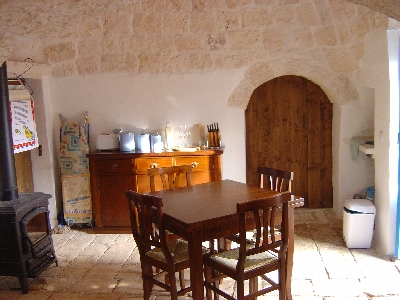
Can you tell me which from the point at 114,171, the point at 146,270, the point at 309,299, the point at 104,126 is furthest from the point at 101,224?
the point at 309,299

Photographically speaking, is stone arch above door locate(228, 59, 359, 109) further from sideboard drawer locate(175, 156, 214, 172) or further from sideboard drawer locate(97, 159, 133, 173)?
sideboard drawer locate(97, 159, 133, 173)

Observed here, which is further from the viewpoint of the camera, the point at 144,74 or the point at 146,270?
the point at 144,74

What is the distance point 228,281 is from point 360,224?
1.51 m

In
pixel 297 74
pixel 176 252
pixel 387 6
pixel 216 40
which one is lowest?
pixel 176 252

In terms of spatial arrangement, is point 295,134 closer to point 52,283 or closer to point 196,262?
point 196,262

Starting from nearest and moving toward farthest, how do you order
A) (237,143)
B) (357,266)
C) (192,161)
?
(357,266) → (192,161) → (237,143)

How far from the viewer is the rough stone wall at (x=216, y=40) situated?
16.6ft

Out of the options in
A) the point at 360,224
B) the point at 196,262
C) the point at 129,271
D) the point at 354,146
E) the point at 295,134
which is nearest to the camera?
the point at 196,262

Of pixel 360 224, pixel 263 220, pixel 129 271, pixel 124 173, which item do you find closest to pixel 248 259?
pixel 263 220

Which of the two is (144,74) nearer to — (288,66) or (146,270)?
(288,66)

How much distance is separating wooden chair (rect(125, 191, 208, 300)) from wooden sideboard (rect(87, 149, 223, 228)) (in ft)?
5.86

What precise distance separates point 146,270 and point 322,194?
311 centimetres

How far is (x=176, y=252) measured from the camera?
3258 millimetres

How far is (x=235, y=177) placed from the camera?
17.9 ft
